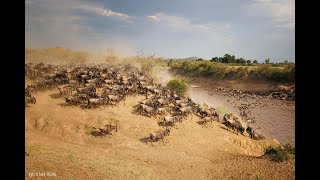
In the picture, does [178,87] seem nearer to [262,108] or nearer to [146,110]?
[146,110]

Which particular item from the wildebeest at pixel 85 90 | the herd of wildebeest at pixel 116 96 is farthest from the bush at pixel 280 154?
the wildebeest at pixel 85 90

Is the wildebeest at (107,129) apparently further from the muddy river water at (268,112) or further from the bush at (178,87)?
the muddy river water at (268,112)

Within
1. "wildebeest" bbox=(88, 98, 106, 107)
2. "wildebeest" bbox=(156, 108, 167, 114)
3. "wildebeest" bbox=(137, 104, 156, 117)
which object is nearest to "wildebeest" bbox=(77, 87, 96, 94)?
"wildebeest" bbox=(88, 98, 106, 107)

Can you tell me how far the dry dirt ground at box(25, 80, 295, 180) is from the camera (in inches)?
599

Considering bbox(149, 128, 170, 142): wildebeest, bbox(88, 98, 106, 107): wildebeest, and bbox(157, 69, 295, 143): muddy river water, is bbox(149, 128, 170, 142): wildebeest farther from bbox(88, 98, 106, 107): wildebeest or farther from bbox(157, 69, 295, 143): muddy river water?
bbox(157, 69, 295, 143): muddy river water

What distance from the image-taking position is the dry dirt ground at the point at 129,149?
15.2m

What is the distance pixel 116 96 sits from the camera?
1006 inches

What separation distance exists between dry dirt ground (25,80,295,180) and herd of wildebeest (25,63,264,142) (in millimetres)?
671

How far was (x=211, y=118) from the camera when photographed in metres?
26.9

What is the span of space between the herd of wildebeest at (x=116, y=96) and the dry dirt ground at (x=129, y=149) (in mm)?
671
